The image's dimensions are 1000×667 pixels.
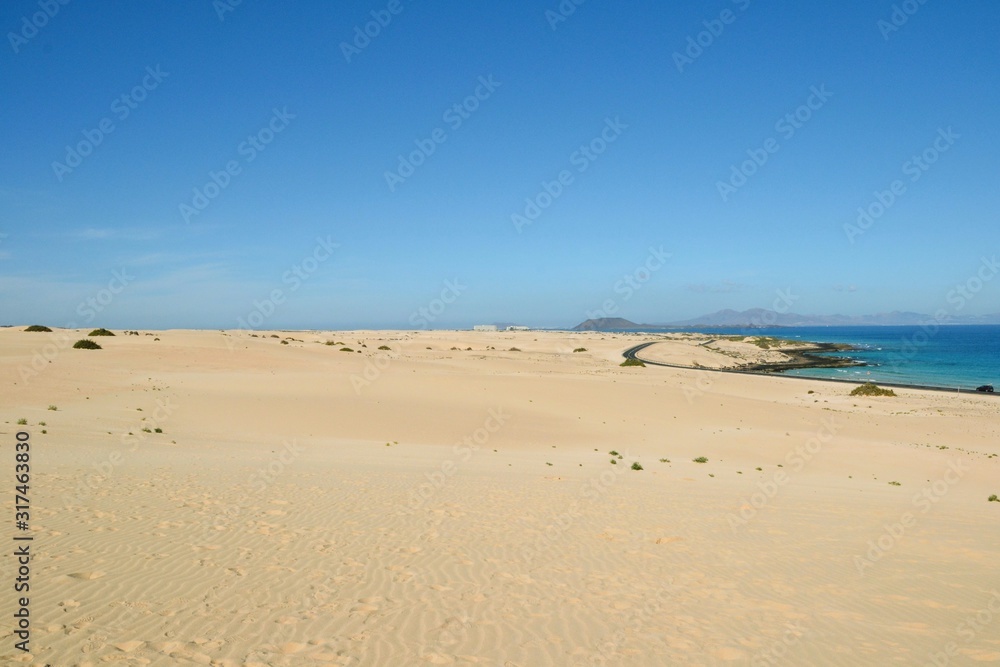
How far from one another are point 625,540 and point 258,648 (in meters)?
6.40

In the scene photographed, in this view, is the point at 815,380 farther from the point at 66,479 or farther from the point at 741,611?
the point at 66,479

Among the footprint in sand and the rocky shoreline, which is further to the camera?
the rocky shoreline

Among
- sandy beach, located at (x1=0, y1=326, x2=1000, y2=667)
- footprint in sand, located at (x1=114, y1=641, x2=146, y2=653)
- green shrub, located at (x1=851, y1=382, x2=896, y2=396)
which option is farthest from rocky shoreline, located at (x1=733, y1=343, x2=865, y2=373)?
footprint in sand, located at (x1=114, y1=641, x2=146, y2=653)

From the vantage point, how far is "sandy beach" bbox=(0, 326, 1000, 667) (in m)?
6.18

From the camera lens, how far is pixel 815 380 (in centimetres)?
5447

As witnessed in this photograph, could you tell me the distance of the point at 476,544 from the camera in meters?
9.48

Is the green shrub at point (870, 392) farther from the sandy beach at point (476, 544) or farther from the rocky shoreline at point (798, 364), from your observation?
the rocky shoreline at point (798, 364)

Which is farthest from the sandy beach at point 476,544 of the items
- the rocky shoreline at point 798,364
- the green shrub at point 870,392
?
the rocky shoreline at point 798,364

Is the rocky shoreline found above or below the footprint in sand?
below

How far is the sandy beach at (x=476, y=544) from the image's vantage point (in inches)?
243

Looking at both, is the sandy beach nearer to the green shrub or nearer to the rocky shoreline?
the green shrub

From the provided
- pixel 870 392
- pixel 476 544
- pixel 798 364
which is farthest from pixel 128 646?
pixel 798 364

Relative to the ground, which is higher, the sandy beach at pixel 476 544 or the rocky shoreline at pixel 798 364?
the sandy beach at pixel 476 544

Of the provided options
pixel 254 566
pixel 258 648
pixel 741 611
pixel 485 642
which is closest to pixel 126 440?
pixel 254 566
